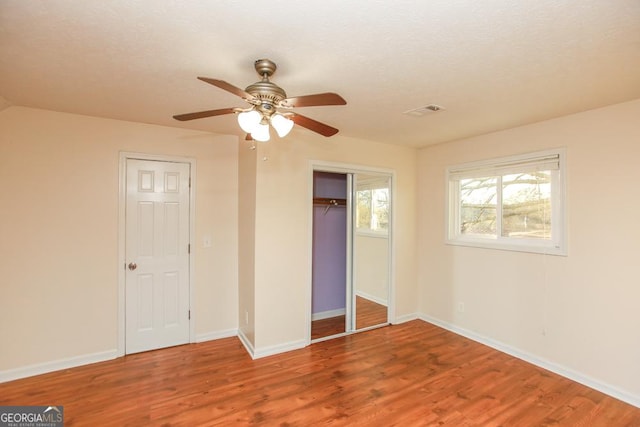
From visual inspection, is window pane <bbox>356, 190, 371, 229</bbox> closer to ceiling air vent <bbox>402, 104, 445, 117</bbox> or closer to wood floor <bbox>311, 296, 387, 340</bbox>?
wood floor <bbox>311, 296, 387, 340</bbox>

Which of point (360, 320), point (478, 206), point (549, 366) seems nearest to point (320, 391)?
point (360, 320)

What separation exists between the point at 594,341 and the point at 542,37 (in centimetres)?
264

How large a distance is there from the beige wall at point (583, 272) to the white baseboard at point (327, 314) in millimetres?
1710

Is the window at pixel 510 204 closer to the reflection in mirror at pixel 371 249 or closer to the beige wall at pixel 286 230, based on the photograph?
the reflection in mirror at pixel 371 249

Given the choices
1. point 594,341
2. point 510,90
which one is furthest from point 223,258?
point 594,341

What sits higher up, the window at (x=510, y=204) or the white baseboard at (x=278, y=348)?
the window at (x=510, y=204)

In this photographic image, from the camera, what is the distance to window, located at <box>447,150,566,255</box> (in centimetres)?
301

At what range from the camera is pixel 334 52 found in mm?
1766

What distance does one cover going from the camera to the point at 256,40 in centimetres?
164

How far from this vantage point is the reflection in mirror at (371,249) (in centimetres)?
393

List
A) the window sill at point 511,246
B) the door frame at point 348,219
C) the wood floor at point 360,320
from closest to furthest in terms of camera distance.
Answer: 1. the window sill at point 511,246
2. the door frame at point 348,219
3. the wood floor at point 360,320

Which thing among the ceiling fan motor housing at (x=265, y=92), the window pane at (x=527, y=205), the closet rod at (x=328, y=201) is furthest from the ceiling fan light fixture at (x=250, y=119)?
the window pane at (x=527, y=205)

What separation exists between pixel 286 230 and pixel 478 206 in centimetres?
237

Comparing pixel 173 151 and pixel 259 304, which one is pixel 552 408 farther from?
pixel 173 151
